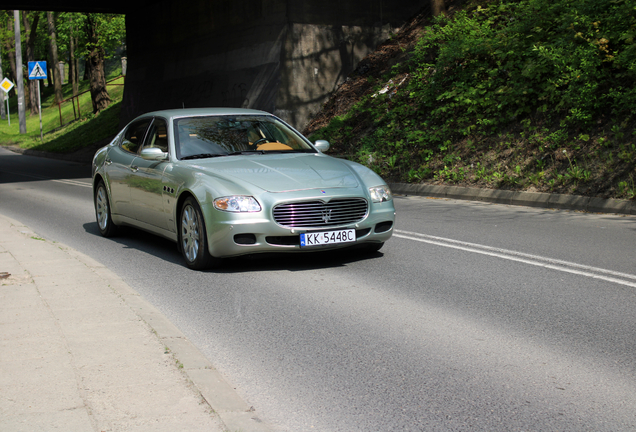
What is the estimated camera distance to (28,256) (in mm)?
7672

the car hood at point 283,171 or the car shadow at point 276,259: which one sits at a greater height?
the car hood at point 283,171

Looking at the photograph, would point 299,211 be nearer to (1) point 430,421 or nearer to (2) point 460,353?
(2) point 460,353

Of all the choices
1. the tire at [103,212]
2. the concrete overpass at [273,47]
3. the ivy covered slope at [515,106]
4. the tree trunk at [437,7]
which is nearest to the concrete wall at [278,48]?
the concrete overpass at [273,47]

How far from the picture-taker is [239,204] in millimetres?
6828

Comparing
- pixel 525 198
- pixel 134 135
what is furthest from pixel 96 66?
pixel 134 135

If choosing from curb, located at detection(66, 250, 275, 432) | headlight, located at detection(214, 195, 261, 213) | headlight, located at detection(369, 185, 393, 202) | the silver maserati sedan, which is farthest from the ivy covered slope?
curb, located at detection(66, 250, 275, 432)

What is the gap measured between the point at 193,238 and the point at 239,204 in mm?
780

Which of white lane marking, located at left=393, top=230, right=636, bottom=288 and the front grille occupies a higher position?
the front grille

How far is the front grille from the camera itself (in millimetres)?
6855

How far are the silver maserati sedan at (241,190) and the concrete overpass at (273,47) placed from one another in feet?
42.0

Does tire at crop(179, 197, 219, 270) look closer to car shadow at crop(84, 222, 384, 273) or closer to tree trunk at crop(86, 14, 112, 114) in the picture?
car shadow at crop(84, 222, 384, 273)

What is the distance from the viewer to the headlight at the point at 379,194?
7.37m

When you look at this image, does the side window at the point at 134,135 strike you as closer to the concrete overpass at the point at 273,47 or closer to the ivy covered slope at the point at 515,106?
the ivy covered slope at the point at 515,106

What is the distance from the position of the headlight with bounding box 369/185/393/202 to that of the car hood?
211 mm
